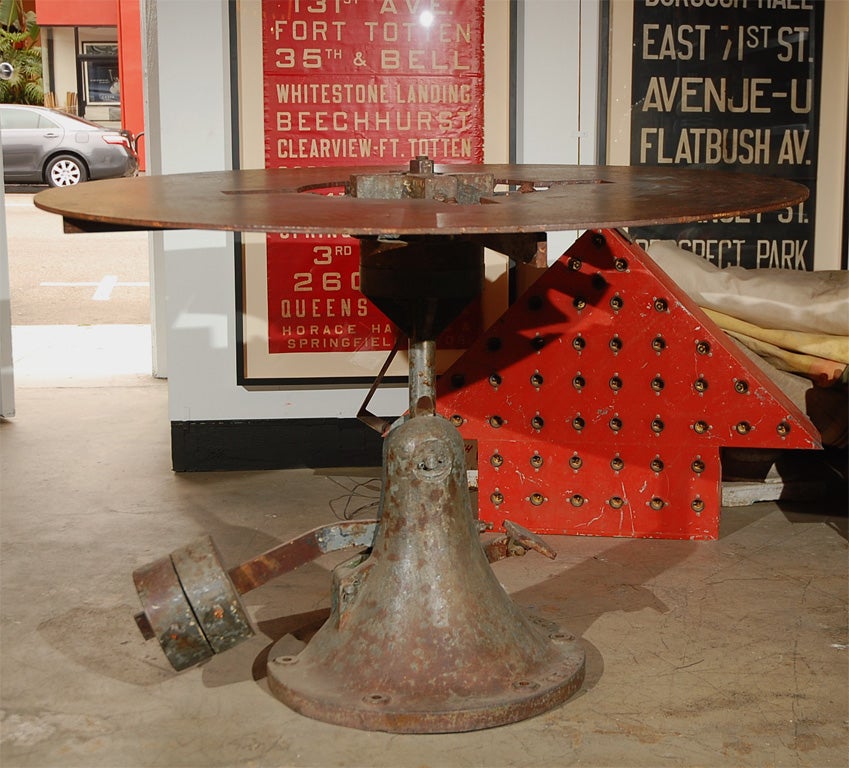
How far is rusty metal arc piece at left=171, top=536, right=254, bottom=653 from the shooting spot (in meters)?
2.34

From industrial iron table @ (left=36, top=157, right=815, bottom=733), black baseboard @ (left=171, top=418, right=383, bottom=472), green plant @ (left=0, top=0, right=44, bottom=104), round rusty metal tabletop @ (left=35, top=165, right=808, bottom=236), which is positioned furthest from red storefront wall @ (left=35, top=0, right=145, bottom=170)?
Result: industrial iron table @ (left=36, top=157, right=815, bottom=733)

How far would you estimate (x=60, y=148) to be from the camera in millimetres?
14422

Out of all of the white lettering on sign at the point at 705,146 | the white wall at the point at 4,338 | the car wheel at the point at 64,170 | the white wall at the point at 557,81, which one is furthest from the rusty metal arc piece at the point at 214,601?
the car wheel at the point at 64,170

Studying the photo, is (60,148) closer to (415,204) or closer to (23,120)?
(23,120)

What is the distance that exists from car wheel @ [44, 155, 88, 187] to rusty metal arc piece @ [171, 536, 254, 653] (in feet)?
42.3

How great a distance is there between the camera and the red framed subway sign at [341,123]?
3982 millimetres

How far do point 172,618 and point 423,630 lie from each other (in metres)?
0.47

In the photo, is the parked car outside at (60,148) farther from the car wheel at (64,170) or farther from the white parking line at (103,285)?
the white parking line at (103,285)

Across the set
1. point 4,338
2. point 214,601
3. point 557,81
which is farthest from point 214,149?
point 214,601

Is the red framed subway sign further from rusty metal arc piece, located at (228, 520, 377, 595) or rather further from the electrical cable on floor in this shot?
rusty metal arc piece, located at (228, 520, 377, 595)

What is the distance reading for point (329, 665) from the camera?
98.4 inches

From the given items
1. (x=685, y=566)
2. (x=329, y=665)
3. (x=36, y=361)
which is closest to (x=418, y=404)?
(x=329, y=665)

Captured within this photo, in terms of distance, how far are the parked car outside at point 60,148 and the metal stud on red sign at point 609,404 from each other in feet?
38.3

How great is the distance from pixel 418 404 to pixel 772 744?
91 centimetres
